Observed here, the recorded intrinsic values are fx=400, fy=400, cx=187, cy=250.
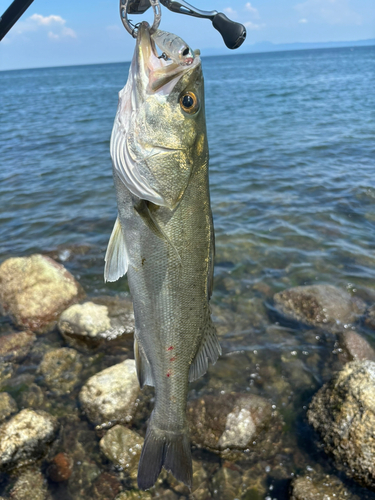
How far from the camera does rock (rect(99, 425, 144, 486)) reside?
427 centimetres

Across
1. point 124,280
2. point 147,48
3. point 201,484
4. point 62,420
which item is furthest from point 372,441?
point 124,280

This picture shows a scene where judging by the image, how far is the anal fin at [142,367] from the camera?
9.32ft

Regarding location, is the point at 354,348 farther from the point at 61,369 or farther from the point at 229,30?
the point at 229,30

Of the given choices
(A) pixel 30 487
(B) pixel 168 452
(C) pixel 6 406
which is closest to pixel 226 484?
(B) pixel 168 452

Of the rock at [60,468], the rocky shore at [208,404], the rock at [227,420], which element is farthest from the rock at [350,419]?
the rock at [60,468]

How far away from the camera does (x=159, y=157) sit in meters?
2.26

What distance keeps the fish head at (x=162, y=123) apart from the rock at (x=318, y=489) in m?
3.19

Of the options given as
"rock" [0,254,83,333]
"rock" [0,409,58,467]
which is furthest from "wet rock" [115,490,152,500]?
"rock" [0,254,83,333]

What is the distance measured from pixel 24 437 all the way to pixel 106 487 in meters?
1.02

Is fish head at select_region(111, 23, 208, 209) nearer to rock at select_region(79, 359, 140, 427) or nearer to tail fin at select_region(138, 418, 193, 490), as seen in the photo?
tail fin at select_region(138, 418, 193, 490)

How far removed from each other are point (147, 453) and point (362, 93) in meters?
32.8

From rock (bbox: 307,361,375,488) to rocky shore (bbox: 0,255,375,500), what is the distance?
0.01 meters

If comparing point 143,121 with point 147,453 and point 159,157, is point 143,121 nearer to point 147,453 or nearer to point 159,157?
point 159,157

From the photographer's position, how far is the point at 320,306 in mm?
6426
